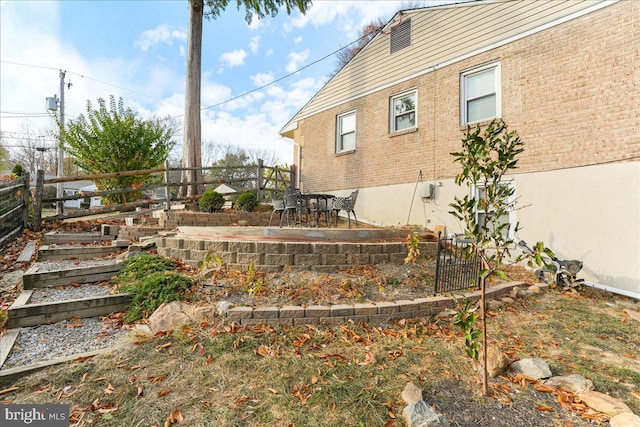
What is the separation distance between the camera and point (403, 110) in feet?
26.2

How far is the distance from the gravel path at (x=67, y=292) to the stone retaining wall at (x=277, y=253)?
945 millimetres

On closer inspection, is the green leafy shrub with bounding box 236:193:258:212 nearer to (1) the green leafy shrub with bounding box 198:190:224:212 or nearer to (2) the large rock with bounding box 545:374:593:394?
(1) the green leafy shrub with bounding box 198:190:224:212

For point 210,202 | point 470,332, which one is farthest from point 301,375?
point 210,202

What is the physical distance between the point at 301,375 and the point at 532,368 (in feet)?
5.98

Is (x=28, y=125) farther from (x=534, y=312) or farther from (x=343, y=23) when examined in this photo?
(x=534, y=312)

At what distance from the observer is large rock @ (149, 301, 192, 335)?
2.75m

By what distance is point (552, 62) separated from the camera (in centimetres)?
543

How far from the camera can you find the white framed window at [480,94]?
627 centimetres

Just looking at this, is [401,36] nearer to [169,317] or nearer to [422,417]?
[169,317]

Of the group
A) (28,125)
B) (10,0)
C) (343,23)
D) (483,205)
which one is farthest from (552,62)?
(28,125)

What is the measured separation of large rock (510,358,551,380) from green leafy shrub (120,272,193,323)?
316 centimetres

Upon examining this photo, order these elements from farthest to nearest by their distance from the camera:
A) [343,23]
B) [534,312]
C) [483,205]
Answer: [343,23] < [534,312] < [483,205]

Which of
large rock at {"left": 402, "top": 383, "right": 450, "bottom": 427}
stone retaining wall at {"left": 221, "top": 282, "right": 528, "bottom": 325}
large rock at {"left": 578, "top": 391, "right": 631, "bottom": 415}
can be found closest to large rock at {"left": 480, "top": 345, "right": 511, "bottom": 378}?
large rock at {"left": 578, "top": 391, "right": 631, "bottom": 415}

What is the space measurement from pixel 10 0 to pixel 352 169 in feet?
30.5
